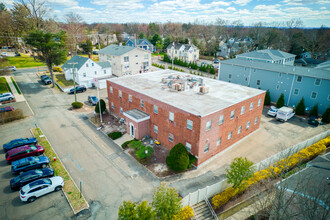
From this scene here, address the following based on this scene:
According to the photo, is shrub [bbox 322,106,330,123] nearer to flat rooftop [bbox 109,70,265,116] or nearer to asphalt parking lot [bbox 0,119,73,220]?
flat rooftop [bbox 109,70,265,116]

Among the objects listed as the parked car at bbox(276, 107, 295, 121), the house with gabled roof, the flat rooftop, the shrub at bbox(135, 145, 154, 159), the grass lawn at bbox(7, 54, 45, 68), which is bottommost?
the shrub at bbox(135, 145, 154, 159)

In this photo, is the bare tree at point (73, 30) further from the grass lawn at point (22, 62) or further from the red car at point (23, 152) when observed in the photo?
the red car at point (23, 152)

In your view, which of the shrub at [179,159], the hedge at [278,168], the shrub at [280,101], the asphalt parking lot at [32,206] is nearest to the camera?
the asphalt parking lot at [32,206]

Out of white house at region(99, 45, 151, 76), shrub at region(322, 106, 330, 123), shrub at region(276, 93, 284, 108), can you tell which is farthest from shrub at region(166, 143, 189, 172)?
white house at region(99, 45, 151, 76)

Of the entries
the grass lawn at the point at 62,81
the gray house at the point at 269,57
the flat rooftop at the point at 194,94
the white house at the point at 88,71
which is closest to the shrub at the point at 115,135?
the flat rooftop at the point at 194,94

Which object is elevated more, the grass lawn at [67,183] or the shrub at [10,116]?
the shrub at [10,116]

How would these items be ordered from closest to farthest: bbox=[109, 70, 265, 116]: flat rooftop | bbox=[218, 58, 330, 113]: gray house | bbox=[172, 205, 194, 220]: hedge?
bbox=[172, 205, 194, 220]: hedge, bbox=[109, 70, 265, 116]: flat rooftop, bbox=[218, 58, 330, 113]: gray house

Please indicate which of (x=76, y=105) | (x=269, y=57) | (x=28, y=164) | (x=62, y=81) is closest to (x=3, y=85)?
(x=62, y=81)

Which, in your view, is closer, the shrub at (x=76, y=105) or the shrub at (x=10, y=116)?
the shrub at (x=10, y=116)
